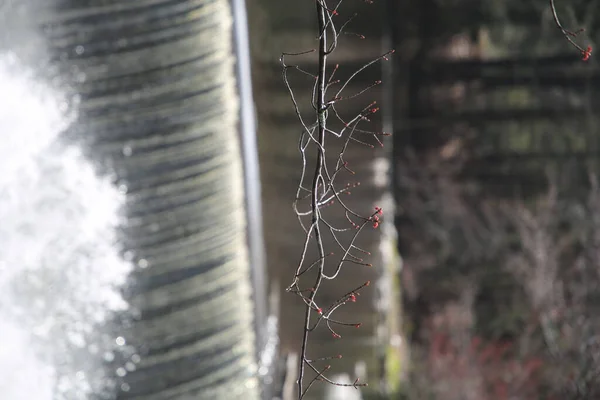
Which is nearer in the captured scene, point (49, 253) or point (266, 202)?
point (49, 253)

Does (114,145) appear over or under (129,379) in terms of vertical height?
over

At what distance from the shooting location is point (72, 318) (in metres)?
0.80

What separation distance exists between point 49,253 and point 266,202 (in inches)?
51.3

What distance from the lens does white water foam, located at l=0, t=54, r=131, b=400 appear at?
0.75 m

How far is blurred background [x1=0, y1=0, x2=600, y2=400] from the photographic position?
75 cm

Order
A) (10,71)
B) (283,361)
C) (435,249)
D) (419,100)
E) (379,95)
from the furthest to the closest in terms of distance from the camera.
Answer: (435,249)
(419,100)
(379,95)
(283,361)
(10,71)

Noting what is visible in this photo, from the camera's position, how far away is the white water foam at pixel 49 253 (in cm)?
75

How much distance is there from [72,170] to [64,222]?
7 centimetres

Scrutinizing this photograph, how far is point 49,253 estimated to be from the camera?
0.78 metres

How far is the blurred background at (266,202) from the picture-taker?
751mm

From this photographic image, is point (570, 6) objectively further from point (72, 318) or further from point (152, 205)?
point (72, 318)

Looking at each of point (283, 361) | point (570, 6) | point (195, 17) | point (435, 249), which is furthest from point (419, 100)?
point (195, 17)

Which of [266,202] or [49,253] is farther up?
[49,253]

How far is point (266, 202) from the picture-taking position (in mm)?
2070
